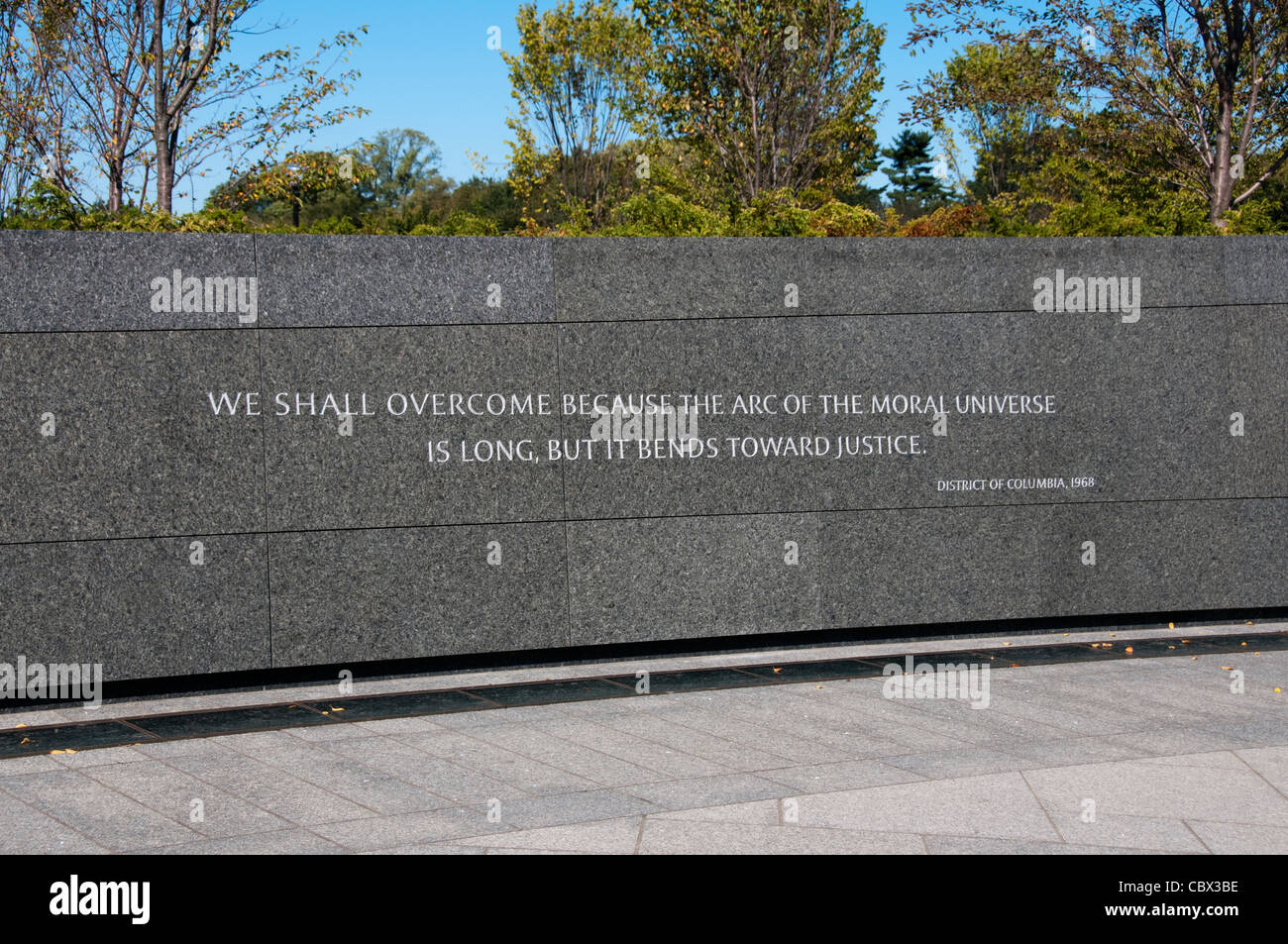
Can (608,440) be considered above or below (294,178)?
below

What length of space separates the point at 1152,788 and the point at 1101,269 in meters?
5.54

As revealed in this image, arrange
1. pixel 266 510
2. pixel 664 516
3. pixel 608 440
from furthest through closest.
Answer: pixel 664 516 < pixel 608 440 < pixel 266 510

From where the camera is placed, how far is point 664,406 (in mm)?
9430

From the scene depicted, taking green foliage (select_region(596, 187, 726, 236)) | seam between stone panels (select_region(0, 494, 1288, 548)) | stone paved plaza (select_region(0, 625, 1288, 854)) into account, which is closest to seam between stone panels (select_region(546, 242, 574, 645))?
seam between stone panels (select_region(0, 494, 1288, 548))

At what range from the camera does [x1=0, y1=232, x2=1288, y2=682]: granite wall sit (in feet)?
27.2

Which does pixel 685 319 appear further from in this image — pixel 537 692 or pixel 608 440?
pixel 537 692

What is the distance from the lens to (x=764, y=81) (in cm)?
2509

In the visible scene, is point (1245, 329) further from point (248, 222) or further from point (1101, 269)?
point (248, 222)

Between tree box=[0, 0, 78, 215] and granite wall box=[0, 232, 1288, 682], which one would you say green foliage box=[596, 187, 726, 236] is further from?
tree box=[0, 0, 78, 215]

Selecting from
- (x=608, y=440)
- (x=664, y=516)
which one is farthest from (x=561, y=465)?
(x=664, y=516)

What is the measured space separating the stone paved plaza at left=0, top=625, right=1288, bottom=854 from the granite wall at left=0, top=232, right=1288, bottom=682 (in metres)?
1.20

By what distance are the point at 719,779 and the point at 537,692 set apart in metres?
2.47

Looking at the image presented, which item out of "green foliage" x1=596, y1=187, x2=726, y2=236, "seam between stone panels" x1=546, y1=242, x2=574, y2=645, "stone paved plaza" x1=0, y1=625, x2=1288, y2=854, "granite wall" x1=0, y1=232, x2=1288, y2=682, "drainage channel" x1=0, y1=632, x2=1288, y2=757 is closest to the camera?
"stone paved plaza" x1=0, y1=625, x2=1288, y2=854

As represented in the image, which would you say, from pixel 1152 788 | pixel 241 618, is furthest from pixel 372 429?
pixel 1152 788
